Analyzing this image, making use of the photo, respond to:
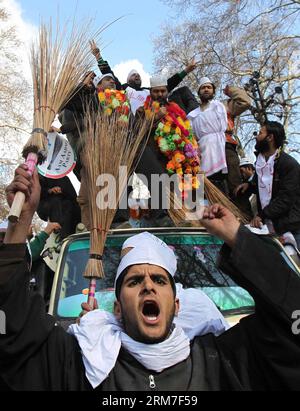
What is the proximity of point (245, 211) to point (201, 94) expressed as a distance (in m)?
1.56

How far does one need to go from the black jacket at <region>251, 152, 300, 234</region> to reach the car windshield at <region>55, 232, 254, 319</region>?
130 cm

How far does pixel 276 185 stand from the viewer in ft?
18.5

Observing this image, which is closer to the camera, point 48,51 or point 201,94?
point 48,51

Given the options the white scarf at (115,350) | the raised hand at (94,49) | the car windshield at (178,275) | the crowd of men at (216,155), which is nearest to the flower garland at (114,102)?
the crowd of men at (216,155)

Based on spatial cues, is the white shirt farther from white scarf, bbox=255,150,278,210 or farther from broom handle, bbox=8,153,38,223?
broom handle, bbox=8,153,38,223

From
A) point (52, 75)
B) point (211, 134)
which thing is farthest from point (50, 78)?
point (211, 134)

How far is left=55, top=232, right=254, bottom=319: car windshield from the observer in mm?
3797

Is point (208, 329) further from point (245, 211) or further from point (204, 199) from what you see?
point (245, 211)

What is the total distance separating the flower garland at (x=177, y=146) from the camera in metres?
5.56

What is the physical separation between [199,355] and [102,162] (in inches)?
93.0

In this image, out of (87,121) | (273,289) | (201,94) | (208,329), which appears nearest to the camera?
(273,289)

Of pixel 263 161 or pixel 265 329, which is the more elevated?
pixel 263 161
